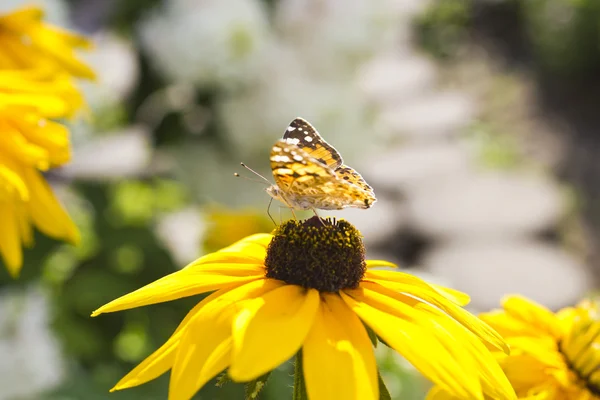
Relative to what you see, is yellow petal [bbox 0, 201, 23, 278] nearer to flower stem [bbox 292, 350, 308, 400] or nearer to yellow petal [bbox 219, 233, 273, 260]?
yellow petal [bbox 219, 233, 273, 260]

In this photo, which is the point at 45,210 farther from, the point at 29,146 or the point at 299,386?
the point at 299,386

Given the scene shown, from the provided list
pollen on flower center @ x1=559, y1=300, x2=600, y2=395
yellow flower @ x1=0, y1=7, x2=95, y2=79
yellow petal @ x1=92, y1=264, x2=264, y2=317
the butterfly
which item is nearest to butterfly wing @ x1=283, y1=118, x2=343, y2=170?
the butterfly

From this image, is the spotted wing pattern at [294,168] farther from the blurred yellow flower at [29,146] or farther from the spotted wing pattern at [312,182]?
the blurred yellow flower at [29,146]

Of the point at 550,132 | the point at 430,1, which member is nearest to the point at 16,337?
the point at 550,132

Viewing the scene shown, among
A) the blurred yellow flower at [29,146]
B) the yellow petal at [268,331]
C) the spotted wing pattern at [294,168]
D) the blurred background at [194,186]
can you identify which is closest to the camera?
the yellow petal at [268,331]

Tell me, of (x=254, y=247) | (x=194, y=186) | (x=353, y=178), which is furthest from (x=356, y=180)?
(x=194, y=186)

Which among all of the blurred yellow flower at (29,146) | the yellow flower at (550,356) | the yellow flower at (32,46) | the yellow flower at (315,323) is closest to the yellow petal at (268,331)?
the yellow flower at (315,323)
